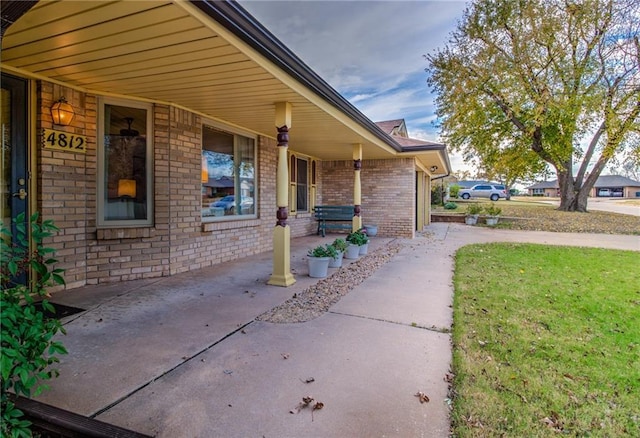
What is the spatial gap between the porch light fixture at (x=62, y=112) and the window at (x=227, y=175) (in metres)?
1.94

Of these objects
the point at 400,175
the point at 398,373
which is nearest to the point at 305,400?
the point at 398,373

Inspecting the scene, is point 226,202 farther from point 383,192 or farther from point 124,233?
point 383,192

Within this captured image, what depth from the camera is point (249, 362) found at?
253 cm

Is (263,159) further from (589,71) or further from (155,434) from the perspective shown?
(589,71)

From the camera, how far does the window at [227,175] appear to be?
5770 mm

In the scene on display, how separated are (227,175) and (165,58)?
3.19 m

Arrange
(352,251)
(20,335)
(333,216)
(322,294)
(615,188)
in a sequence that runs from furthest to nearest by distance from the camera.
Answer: (615,188) → (333,216) → (352,251) → (322,294) → (20,335)

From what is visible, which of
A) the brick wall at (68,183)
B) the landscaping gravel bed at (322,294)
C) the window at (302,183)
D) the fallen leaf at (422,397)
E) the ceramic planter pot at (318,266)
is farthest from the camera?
the window at (302,183)

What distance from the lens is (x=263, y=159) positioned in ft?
23.5

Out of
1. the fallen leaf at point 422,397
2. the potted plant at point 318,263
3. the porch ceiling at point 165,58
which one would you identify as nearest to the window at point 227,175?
Answer: the porch ceiling at point 165,58

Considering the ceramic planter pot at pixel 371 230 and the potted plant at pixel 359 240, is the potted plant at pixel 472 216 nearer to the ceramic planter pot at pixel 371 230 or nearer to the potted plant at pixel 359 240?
the ceramic planter pot at pixel 371 230

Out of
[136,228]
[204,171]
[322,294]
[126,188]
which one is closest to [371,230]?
[204,171]

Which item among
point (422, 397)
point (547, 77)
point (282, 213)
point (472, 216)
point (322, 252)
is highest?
point (547, 77)

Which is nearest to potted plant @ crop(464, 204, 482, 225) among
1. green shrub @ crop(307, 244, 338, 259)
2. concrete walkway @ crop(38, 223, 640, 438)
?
green shrub @ crop(307, 244, 338, 259)
